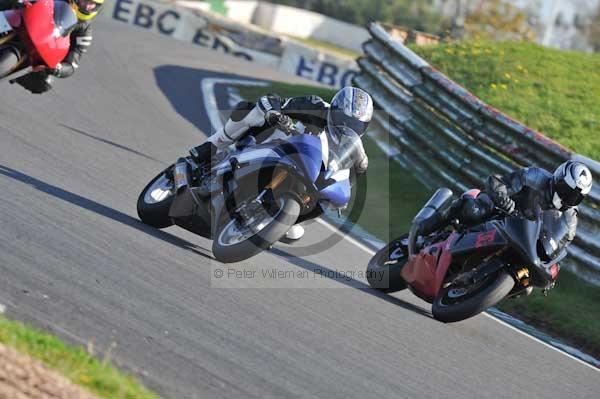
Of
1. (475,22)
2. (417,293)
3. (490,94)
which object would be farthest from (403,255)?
(475,22)

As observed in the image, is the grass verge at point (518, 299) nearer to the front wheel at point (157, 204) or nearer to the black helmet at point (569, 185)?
the black helmet at point (569, 185)

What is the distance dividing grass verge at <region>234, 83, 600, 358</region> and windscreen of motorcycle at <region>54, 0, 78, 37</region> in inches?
140

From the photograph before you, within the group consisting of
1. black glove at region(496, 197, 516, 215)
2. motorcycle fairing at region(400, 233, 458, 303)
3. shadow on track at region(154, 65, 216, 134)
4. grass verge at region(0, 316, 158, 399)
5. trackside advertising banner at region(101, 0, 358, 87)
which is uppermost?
grass verge at region(0, 316, 158, 399)

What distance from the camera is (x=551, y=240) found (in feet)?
24.6

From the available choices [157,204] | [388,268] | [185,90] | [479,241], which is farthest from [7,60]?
[185,90]

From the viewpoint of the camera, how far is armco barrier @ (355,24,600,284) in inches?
393

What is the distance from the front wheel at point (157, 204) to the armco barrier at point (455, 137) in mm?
3943

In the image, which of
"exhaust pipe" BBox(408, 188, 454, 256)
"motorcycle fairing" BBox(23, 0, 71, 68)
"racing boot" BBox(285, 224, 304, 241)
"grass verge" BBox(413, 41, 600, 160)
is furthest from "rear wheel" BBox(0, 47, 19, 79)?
"grass verge" BBox(413, 41, 600, 160)

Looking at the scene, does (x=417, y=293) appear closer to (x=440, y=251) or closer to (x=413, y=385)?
(x=440, y=251)

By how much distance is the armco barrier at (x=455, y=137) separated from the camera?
9977 millimetres

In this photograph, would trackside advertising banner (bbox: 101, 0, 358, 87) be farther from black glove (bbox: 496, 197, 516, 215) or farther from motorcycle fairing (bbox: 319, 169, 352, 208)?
motorcycle fairing (bbox: 319, 169, 352, 208)

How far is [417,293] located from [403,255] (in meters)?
0.39

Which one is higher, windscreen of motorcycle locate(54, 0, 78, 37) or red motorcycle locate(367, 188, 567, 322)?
windscreen of motorcycle locate(54, 0, 78, 37)

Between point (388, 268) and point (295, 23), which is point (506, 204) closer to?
point (388, 268)
